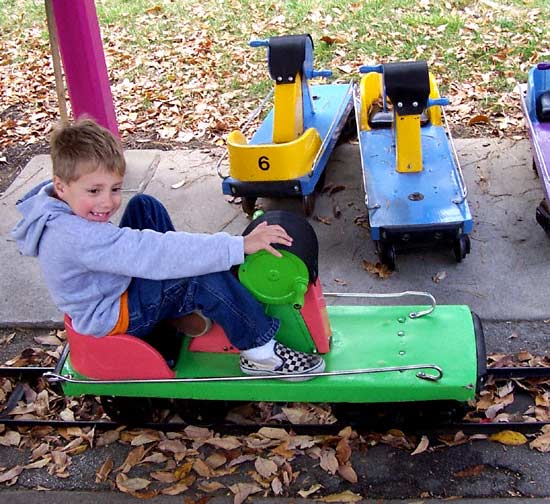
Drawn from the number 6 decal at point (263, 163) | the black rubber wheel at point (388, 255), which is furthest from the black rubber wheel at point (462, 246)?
the number 6 decal at point (263, 163)

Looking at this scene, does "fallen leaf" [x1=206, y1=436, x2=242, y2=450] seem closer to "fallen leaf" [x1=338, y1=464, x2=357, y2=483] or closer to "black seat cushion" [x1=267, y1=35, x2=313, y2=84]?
"fallen leaf" [x1=338, y1=464, x2=357, y2=483]

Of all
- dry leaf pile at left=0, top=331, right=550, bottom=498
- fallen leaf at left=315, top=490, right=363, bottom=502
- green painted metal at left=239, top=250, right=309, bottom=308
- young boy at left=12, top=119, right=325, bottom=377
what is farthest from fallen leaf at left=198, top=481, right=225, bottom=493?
green painted metal at left=239, top=250, right=309, bottom=308

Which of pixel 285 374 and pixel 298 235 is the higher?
pixel 298 235

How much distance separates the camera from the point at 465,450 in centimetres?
361

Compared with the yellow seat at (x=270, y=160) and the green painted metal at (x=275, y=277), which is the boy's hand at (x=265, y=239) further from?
the yellow seat at (x=270, y=160)

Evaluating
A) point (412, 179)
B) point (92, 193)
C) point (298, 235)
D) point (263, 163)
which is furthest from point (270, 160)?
point (92, 193)

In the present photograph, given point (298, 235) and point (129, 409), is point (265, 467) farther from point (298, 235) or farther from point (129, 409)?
point (298, 235)

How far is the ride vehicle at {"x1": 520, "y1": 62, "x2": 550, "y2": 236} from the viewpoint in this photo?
202 inches

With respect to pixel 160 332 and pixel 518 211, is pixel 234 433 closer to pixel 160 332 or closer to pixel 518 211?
pixel 160 332

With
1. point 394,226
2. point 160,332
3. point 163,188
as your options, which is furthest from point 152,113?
point 160,332

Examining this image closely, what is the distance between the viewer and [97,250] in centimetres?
317

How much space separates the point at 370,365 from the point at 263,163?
7.00 feet

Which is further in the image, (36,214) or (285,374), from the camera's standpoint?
(285,374)

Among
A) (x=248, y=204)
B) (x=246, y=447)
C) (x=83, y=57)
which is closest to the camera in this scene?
(x=246, y=447)
